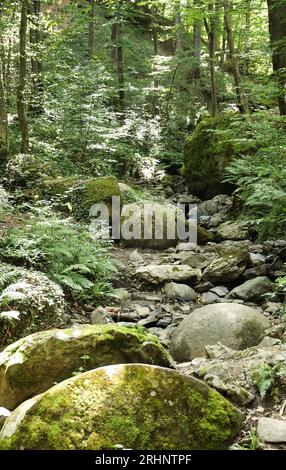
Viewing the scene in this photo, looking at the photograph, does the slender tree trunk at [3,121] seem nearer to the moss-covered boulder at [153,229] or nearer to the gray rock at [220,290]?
the moss-covered boulder at [153,229]

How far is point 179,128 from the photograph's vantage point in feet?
61.4

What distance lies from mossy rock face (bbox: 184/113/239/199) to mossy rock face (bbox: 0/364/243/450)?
993 centimetres

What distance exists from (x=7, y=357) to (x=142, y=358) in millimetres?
1235

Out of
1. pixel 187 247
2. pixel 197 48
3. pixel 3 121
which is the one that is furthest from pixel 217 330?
pixel 197 48

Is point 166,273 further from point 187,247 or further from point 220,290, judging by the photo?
point 187,247

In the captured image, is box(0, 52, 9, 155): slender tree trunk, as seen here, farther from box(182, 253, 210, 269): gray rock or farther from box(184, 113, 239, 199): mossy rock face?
box(182, 253, 210, 269): gray rock

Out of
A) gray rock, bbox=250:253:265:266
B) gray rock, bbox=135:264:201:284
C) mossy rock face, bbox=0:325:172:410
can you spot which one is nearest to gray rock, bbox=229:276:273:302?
gray rock, bbox=250:253:265:266

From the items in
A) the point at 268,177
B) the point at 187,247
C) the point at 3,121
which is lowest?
the point at 187,247

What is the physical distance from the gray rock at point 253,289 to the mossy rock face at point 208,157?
537 cm

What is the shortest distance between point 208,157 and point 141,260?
5.11 m

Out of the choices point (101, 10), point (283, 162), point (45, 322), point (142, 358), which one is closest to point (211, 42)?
point (283, 162)

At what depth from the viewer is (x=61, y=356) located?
371cm

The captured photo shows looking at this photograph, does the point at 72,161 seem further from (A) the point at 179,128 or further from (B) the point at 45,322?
(B) the point at 45,322

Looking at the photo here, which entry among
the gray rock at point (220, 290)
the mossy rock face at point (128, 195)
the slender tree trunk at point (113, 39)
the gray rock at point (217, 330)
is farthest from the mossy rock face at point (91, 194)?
the slender tree trunk at point (113, 39)
